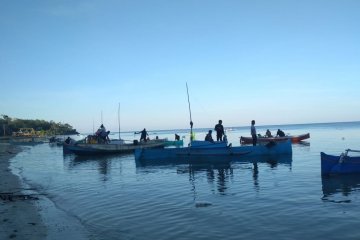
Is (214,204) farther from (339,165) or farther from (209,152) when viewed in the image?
(209,152)

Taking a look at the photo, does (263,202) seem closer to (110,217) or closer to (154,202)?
(154,202)

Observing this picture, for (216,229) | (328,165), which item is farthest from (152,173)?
(216,229)

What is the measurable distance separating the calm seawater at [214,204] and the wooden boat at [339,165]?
53 centimetres

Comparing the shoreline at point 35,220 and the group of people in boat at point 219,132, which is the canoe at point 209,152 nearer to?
the group of people in boat at point 219,132

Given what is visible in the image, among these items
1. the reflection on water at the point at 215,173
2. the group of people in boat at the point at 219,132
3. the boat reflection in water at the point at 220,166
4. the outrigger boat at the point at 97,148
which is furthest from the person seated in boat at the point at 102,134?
the reflection on water at the point at 215,173

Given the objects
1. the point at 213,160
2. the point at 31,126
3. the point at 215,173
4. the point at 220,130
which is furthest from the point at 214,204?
the point at 31,126

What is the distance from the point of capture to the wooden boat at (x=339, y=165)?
1812 cm

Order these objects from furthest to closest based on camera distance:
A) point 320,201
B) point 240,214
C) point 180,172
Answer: point 180,172
point 320,201
point 240,214

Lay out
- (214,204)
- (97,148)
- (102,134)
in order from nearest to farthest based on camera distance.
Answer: (214,204) < (97,148) < (102,134)

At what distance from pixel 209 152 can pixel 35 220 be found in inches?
768

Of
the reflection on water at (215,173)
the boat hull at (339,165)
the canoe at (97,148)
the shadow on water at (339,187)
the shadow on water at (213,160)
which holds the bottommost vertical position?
the shadow on water at (339,187)

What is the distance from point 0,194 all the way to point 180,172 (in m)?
10.3

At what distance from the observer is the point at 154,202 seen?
44.2ft

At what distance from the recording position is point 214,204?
12742 millimetres
